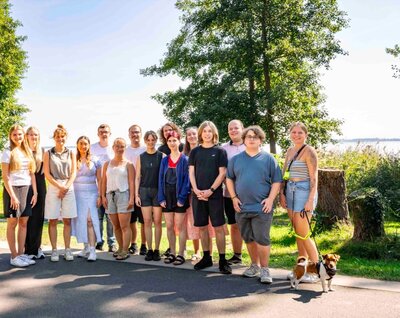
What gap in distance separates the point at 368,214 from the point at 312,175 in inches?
92.3

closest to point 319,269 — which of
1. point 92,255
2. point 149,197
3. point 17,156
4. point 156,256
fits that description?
point 156,256

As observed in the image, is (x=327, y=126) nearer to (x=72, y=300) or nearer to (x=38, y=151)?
(x=38, y=151)

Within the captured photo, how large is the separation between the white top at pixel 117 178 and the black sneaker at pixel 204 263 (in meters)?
1.77

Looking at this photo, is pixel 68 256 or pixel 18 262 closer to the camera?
pixel 18 262

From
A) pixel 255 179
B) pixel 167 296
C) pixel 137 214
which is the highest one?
pixel 255 179

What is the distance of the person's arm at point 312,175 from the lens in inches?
222

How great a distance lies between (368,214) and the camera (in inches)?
292

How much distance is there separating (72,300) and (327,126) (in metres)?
21.9

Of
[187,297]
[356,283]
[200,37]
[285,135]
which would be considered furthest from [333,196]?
[200,37]

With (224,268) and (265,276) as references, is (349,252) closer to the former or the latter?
(265,276)

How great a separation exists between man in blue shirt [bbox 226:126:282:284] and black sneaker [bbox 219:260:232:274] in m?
0.50

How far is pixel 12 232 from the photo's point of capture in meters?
6.88

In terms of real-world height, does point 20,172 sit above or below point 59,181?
above

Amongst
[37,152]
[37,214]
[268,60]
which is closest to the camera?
[37,152]
